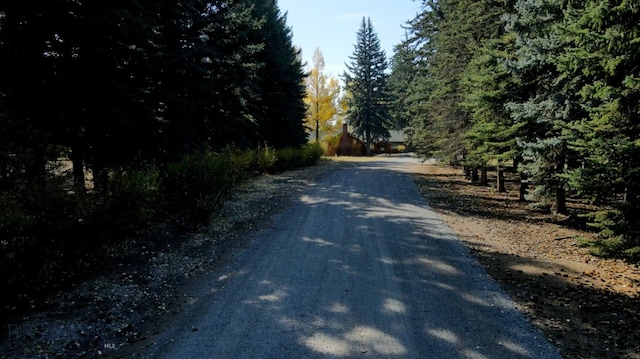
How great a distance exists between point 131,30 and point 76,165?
149 inches

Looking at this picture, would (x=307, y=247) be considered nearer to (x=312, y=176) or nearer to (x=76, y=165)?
(x=76, y=165)

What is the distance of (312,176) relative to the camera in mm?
23000

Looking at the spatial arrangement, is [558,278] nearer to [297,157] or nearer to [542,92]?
[542,92]

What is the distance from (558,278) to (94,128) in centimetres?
1119

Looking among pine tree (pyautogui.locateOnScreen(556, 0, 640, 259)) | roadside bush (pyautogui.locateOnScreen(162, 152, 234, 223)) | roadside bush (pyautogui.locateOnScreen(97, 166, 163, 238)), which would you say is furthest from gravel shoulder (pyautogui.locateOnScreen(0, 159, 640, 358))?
pine tree (pyautogui.locateOnScreen(556, 0, 640, 259))

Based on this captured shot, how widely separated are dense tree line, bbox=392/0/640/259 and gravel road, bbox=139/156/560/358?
3013mm

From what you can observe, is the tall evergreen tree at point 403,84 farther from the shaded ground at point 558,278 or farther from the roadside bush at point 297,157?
the shaded ground at point 558,278

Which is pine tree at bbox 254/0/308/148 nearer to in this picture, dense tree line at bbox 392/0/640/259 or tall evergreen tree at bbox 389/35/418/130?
tall evergreen tree at bbox 389/35/418/130

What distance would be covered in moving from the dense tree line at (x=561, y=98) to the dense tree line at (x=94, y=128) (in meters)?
9.28

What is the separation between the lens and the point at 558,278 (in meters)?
7.16

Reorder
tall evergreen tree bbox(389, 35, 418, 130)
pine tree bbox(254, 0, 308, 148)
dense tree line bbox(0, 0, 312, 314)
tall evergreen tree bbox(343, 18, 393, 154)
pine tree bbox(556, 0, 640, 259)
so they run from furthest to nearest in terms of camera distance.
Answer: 1. tall evergreen tree bbox(343, 18, 393, 154)
2. tall evergreen tree bbox(389, 35, 418, 130)
3. pine tree bbox(254, 0, 308, 148)
4. pine tree bbox(556, 0, 640, 259)
5. dense tree line bbox(0, 0, 312, 314)

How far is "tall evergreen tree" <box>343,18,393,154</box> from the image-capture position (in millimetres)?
49062

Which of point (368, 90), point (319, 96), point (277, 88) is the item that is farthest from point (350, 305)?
point (368, 90)

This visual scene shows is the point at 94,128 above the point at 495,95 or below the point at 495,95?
below
